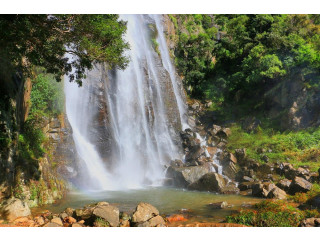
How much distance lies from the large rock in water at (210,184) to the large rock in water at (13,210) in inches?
340

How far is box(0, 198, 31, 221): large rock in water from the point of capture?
7410 millimetres

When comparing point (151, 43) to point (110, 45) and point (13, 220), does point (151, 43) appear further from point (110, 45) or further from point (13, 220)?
point (13, 220)

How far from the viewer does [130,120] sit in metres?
19.1

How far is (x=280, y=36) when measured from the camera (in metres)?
23.5

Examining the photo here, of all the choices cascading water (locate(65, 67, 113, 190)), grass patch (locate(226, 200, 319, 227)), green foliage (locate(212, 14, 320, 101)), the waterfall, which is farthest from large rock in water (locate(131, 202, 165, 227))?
green foliage (locate(212, 14, 320, 101))

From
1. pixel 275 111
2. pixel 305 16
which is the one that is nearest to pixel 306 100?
pixel 275 111

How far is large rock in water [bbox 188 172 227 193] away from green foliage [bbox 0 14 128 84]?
315 inches

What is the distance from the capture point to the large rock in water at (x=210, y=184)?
13.7 m

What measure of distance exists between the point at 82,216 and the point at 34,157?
14.5ft

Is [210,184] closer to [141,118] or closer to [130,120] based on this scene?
[130,120]

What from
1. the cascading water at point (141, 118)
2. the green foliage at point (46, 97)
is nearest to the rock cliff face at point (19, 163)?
the green foliage at point (46, 97)

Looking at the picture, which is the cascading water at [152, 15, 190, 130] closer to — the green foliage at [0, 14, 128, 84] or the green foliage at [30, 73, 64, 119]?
the green foliage at [30, 73, 64, 119]

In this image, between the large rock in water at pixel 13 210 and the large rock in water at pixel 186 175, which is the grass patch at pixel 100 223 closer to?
the large rock in water at pixel 13 210

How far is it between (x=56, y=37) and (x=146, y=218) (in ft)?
18.3
